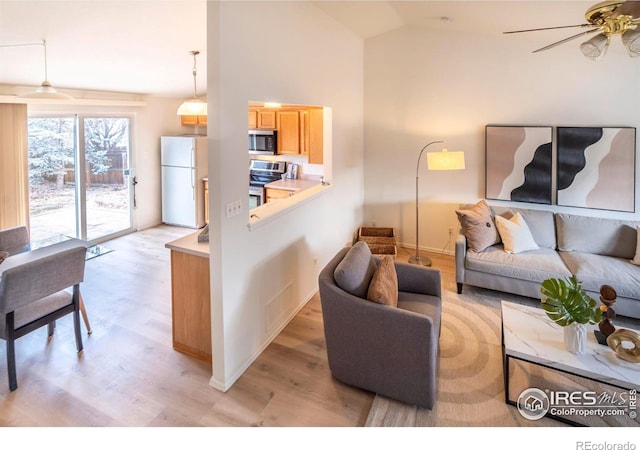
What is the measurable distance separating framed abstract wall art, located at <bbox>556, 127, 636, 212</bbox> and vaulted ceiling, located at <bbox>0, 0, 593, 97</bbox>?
44.6 inches

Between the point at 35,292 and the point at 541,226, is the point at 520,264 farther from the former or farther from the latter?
the point at 35,292

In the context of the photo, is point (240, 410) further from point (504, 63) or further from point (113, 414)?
point (504, 63)

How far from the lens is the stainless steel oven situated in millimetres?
5946

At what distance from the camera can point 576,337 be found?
2398 millimetres

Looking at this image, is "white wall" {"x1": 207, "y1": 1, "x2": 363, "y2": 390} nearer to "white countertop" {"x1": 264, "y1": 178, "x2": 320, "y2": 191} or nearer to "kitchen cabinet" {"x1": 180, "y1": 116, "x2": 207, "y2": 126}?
"white countertop" {"x1": 264, "y1": 178, "x2": 320, "y2": 191}

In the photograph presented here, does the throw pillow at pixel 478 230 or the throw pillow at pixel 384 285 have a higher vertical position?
the throw pillow at pixel 478 230

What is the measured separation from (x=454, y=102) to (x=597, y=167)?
179cm

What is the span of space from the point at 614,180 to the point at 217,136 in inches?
166

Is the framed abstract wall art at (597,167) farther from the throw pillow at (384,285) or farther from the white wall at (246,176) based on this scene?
the throw pillow at (384,285)

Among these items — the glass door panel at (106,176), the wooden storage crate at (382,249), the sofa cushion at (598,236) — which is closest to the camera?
the sofa cushion at (598,236)

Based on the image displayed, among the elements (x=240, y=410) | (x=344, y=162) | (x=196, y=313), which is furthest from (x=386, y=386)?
(x=344, y=162)

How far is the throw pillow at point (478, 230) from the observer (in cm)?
413

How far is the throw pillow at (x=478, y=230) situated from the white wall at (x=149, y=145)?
513 cm
